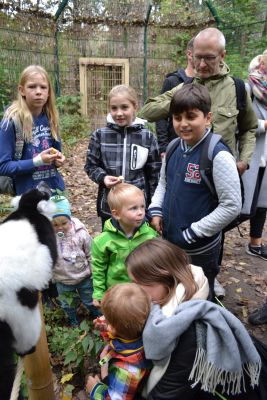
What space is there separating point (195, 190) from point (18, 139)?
4.99ft

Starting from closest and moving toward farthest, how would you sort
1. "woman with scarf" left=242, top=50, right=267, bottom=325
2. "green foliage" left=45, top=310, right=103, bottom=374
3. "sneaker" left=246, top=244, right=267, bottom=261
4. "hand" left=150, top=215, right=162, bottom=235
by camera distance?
"green foliage" left=45, top=310, right=103, bottom=374 → "hand" left=150, top=215, right=162, bottom=235 → "woman with scarf" left=242, top=50, right=267, bottom=325 → "sneaker" left=246, top=244, right=267, bottom=261

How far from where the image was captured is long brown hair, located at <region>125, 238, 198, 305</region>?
1727mm

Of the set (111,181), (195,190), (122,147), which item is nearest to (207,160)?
(195,190)

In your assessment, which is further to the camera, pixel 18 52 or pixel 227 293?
pixel 18 52

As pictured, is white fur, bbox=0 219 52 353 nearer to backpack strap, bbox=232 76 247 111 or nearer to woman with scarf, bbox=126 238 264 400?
woman with scarf, bbox=126 238 264 400

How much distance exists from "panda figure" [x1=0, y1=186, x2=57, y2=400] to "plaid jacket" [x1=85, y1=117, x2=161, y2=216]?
110cm

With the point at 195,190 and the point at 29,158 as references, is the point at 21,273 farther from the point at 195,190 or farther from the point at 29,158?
the point at 29,158

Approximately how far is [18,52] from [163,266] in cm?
864

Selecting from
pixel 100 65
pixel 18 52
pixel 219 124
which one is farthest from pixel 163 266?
pixel 100 65

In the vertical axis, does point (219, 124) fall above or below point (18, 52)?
below

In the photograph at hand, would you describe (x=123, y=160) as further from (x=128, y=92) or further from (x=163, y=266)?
(x=163, y=266)

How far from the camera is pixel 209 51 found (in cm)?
263

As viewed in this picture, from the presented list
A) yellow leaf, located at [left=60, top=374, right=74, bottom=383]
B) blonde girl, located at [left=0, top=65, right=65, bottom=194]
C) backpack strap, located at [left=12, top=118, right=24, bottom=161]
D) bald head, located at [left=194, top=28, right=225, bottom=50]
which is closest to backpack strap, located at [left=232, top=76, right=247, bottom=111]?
bald head, located at [left=194, top=28, right=225, bottom=50]

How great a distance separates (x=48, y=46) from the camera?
9.79 meters
